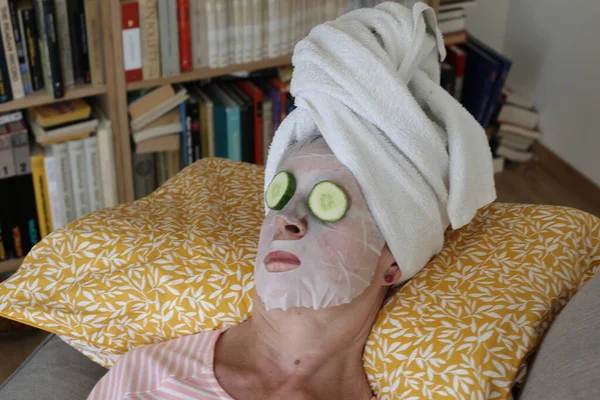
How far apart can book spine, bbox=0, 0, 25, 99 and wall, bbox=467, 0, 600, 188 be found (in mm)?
1593

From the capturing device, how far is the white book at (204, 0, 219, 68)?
2.14 meters

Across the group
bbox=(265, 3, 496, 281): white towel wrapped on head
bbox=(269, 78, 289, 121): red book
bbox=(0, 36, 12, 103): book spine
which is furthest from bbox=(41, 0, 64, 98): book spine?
bbox=(265, 3, 496, 281): white towel wrapped on head

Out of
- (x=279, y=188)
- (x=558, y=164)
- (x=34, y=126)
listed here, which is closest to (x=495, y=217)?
(x=279, y=188)

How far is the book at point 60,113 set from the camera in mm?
2102

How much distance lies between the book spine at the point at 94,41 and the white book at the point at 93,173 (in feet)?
0.56

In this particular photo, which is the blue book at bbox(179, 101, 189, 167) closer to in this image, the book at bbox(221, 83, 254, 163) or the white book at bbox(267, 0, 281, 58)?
the book at bbox(221, 83, 254, 163)

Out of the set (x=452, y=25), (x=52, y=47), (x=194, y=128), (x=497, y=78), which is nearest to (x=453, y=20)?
(x=452, y=25)

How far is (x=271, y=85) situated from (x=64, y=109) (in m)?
0.60

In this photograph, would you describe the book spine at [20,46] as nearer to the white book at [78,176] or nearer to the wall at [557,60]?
the white book at [78,176]

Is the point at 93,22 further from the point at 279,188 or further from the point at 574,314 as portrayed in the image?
the point at 574,314

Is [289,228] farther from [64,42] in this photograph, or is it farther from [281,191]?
[64,42]

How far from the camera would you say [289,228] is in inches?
45.0

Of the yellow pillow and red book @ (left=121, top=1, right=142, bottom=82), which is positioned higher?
red book @ (left=121, top=1, right=142, bottom=82)

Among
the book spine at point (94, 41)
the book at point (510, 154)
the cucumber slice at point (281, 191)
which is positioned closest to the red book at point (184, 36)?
the book spine at point (94, 41)
